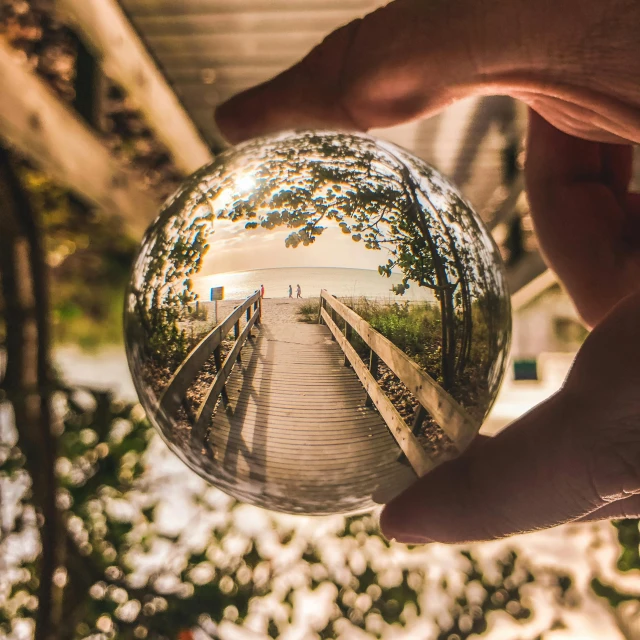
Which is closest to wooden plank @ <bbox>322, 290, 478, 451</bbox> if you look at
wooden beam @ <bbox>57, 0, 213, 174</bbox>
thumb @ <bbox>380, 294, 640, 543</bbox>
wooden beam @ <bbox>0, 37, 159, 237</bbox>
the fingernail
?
thumb @ <bbox>380, 294, 640, 543</bbox>

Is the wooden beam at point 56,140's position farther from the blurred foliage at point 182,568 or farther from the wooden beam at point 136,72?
the blurred foliage at point 182,568

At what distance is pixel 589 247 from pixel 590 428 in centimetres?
50

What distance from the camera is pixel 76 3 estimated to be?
1.26 m

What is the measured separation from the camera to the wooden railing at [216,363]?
0.52 m

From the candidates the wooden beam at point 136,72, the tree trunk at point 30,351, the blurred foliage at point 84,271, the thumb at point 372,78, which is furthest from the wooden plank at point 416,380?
the blurred foliage at point 84,271

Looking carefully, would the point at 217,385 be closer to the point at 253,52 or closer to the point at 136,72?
the point at 136,72

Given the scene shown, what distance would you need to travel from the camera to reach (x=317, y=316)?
516mm

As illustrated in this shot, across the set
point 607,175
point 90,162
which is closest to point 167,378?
point 607,175

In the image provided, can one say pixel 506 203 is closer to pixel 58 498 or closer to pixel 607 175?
pixel 607 175

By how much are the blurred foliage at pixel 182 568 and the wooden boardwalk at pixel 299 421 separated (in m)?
1.09

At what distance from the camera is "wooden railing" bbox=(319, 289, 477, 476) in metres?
0.52

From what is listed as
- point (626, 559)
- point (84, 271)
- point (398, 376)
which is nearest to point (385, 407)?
point (398, 376)

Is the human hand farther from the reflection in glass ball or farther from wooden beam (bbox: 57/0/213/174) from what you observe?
wooden beam (bbox: 57/0/213/174)

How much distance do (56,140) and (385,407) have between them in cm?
143
